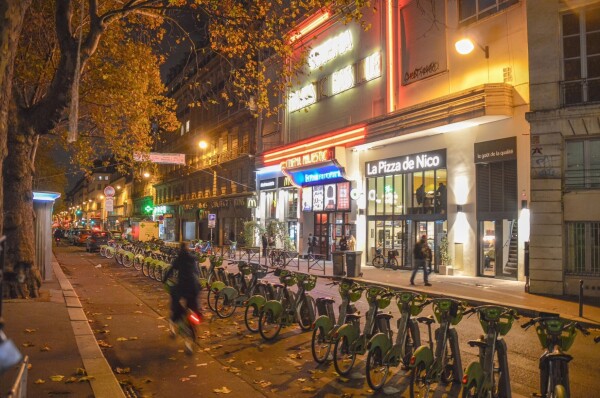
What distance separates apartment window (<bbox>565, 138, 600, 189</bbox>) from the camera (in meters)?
15.8

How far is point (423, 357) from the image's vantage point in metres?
5.91

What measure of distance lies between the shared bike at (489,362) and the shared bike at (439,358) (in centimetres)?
50

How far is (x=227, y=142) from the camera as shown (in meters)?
48.0

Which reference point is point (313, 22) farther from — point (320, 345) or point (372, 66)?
point (320, 345)

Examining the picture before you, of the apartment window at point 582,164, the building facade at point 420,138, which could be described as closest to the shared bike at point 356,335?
the building facade at point 420,138

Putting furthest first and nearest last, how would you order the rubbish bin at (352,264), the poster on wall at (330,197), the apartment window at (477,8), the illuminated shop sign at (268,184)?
the illuminated shop sign at (268,184) → the poster on wall at (330,197) → the rubbish bin at (352,264) → the apartment window at (477,8)

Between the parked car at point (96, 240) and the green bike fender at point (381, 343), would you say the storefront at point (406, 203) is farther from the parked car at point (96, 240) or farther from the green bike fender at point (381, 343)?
the parked car at point (96, 240)

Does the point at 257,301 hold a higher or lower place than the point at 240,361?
higher

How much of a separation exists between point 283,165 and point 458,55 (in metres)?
13.7

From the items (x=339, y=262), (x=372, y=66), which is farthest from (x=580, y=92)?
(x=372, y=66)

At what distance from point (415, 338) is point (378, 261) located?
60.9ft

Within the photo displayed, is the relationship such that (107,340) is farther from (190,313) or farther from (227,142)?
(227,142)

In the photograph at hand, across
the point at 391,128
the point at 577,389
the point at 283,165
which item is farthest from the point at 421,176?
the point at 577,389

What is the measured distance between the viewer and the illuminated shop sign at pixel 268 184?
1469 inches
